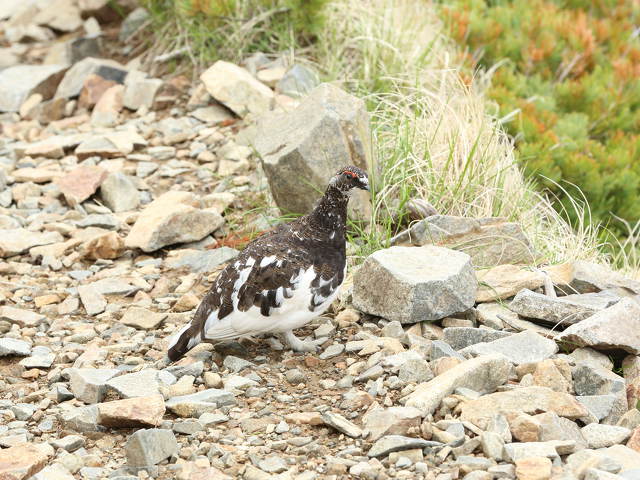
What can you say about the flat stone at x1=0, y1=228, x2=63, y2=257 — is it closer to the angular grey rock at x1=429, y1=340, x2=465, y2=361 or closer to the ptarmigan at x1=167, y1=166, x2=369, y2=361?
the ptarmigan at x1=167, y1=166, x2=369, y2=361

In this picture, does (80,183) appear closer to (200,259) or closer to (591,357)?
(200,259)

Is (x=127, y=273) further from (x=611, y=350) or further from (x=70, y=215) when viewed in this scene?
(x=611, y=350)

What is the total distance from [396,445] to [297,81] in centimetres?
418

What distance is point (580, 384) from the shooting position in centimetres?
364

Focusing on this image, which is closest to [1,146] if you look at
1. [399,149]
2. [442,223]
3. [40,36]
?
[40,36]

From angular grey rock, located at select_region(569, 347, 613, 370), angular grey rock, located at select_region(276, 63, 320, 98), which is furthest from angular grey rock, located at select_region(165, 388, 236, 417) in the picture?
angular grey rock, located at select_region(276, 63, 320, 98)

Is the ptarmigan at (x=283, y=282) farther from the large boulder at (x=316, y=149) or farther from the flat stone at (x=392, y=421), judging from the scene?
the large boulder at (x=316, y=149)

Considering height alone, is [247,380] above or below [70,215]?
above

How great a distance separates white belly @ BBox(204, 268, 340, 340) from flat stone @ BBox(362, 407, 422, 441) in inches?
28.2

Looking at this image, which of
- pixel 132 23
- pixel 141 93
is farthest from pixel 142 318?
pixel 132 23

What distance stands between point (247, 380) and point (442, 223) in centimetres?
162

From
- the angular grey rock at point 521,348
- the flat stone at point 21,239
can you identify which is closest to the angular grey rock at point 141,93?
the flat stone at point 21,239

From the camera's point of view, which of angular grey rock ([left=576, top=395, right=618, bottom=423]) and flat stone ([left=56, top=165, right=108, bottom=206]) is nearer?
angular grey rock ([left=576, top=395, right=618, bottom=423])

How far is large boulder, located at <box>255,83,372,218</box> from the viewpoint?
16.4 ft
